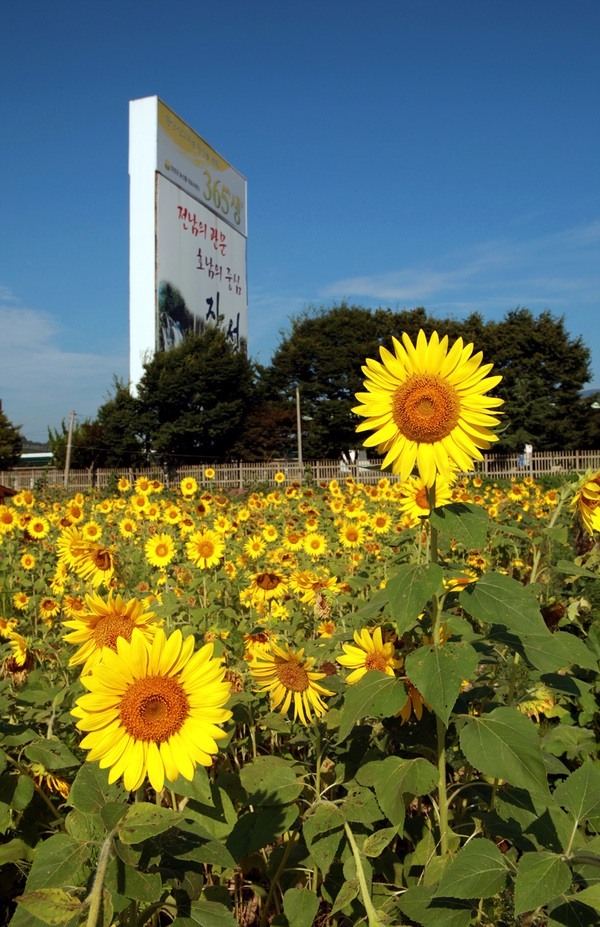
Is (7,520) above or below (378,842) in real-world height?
above

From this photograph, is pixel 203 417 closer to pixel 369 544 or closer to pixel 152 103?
pixel 152 103

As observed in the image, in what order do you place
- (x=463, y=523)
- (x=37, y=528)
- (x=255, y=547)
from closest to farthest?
(x=463, y=523) → (x=255, y=547) → (x=37, y=528)

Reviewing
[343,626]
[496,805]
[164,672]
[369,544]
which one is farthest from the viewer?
[369,544]

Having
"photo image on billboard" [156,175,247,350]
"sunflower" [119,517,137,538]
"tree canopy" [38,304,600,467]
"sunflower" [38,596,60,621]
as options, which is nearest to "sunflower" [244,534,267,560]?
"sunflower" [119,517,137,538]

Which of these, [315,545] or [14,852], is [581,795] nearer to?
[14,852]

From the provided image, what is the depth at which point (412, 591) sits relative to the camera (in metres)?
1.38

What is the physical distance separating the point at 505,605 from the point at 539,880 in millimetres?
480

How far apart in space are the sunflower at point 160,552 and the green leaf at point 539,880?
3.80 m

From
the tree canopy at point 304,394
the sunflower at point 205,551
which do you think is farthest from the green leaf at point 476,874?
the tree canopy at point 304,394

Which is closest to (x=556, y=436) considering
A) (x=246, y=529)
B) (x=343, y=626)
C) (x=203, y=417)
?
(x=203, y=417)

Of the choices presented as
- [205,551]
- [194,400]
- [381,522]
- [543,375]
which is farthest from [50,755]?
[543,375]

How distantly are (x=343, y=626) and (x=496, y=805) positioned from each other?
49.2 inches

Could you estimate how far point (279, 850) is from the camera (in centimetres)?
179

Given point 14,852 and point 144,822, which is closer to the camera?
point 144,822
